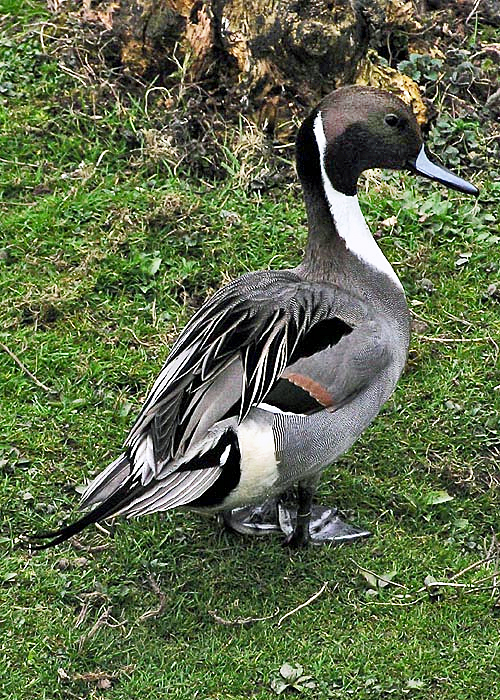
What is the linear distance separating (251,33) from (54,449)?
2135 millimetres

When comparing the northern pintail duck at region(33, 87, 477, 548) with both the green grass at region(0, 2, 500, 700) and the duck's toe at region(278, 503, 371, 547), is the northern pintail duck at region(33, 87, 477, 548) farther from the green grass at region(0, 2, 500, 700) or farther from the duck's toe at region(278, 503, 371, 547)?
the green grass at region(0, 2, 500, 700)

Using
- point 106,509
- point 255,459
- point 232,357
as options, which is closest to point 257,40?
point 232,357

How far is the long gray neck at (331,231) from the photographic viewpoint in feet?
12.5

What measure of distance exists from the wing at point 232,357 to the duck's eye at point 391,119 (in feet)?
1.83

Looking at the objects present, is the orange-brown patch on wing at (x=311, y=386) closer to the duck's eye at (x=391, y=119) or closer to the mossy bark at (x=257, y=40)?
the duck's eye at (x=391, y=119)

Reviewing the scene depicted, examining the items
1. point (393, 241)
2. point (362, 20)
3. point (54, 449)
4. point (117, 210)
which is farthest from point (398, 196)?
point (54, 449)

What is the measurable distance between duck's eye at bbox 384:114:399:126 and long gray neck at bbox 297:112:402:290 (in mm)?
231

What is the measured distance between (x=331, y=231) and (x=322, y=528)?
99 centimetres

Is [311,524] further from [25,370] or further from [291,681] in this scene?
[25,370]

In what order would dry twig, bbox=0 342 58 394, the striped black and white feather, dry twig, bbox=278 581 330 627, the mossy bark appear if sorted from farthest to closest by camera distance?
the mossy bark < dry twig, bbox=0 342 58 394 < dry twig, bbox=278 581 330 627 < the striped black and white feather

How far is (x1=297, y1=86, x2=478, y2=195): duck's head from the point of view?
373 cm

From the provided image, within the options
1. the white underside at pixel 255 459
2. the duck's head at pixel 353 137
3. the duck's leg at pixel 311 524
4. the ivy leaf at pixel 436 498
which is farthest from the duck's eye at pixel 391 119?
the ivy leaf at pixel 436 498

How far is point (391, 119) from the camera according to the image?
3762 mm

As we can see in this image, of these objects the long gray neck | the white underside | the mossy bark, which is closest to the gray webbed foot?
the white underside
